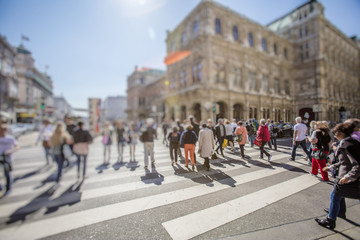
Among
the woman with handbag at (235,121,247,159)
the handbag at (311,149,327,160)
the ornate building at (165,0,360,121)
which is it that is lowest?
the handbag at (311,149,327,160)

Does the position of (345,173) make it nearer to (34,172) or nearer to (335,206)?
(335,206)

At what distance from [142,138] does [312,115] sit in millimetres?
4506

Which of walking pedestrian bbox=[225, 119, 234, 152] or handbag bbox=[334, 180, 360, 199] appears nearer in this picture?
handbag bbox=[334, 180, 360, 199]

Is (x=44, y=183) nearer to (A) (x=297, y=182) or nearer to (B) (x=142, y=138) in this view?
(B) (x=142, y=138)

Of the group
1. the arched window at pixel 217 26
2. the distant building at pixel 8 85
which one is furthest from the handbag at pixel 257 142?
the arched window at pixel 217 26

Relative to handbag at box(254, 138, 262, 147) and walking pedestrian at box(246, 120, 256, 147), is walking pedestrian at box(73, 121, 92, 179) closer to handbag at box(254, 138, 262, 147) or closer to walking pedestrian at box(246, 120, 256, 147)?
walking pedestrian at box(246, 120, 256, 147)

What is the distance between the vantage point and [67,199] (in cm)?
169

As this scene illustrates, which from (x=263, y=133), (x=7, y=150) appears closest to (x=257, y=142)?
(x=263, y=133)

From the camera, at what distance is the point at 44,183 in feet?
5.17

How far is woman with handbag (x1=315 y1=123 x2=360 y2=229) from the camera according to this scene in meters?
2.15

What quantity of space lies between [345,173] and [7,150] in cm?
462

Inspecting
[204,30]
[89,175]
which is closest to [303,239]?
[89,175]

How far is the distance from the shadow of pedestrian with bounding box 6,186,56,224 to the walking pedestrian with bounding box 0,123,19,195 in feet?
0.93

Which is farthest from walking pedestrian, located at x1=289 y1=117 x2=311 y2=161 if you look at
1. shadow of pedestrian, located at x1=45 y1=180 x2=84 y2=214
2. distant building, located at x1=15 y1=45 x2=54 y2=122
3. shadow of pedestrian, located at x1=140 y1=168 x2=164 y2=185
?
distant building, located at x1=15 y1=45 x2=54 y2=122
